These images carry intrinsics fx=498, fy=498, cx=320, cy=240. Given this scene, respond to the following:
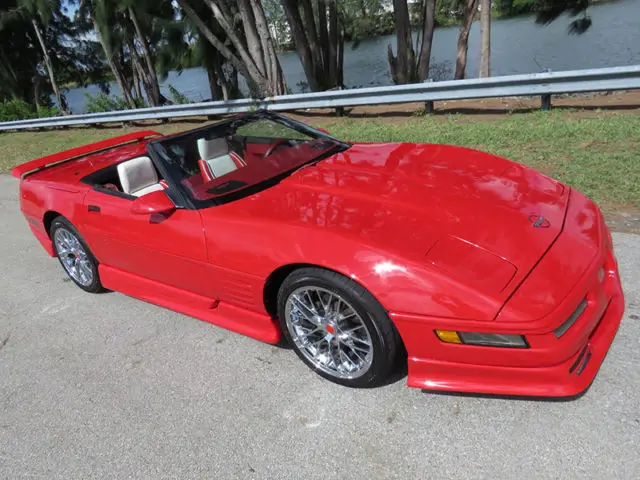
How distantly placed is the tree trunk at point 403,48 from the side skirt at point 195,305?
1078 centimetres

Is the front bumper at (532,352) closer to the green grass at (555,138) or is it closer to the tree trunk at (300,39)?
the green grass at (555,138)

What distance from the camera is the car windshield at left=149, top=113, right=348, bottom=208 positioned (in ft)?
9.89

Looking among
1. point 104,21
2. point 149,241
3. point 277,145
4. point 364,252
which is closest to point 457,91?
point 277,145

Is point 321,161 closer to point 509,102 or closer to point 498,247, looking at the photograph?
point 498,247

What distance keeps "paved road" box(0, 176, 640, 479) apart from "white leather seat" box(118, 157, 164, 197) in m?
1.06

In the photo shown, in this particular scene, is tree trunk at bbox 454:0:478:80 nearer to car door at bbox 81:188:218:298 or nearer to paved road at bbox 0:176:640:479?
paved road at bbox 0:176:640:479

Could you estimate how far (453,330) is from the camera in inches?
79.4

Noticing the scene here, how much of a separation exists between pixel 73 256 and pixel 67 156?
3.60ft

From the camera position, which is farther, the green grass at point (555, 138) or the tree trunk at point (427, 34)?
the tree trunk at point (427, 34)

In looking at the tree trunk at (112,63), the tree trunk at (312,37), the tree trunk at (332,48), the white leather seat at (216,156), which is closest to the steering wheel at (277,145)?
the white leather seat at (216,156)

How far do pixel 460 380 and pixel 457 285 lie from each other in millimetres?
428

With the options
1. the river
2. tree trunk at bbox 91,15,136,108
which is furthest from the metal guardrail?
tree trunk at bbox 91,15,136,108

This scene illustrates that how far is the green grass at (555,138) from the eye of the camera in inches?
177

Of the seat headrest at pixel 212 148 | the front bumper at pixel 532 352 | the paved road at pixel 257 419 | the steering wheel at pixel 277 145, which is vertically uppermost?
the seat headrest at pixel 212 148
